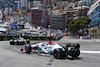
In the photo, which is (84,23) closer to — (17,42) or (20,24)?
(20,24)

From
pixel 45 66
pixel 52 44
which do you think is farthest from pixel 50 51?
pixel 45 66

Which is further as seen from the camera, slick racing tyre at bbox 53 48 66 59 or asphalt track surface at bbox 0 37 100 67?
slick racing tyre at bbox 53 48 66 59

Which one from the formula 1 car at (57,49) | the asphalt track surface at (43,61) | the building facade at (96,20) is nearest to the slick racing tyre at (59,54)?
the formula 1 car at (57,49)

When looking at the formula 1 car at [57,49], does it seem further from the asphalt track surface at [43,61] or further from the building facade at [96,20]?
the building facade at [96,20]

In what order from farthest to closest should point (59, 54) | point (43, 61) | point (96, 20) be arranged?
point (96, 20) → point (59, 54) → point (43, 61)

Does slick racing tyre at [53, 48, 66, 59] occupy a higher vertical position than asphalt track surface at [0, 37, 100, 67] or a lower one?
higher

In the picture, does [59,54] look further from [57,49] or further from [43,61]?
[43,61]

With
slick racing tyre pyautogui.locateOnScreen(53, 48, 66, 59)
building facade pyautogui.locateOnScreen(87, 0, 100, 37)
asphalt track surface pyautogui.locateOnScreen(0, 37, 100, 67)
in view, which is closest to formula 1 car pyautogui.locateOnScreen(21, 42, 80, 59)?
slick racing tyre pyautogui.locateOnScreen(53, 48, 66, 59)

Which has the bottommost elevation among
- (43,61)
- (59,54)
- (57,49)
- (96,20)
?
(43,61)

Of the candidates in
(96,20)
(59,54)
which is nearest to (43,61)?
(59,54)

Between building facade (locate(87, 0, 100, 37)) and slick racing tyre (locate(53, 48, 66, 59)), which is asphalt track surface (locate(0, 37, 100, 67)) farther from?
building facade (locate(87, 0, 100, 37))

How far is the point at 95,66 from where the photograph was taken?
8258 mm

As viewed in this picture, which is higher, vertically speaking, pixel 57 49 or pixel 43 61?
pixel 57 49

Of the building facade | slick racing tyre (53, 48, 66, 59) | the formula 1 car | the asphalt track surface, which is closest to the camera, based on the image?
the asphalt track surface
